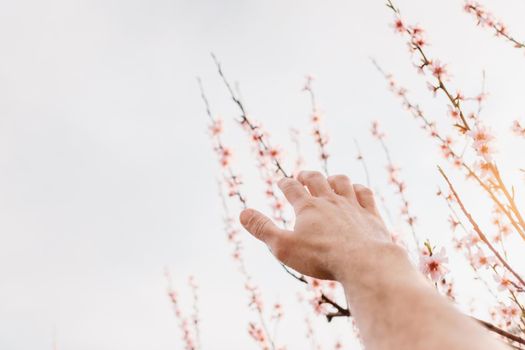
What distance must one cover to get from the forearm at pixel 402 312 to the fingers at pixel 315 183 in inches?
14.2

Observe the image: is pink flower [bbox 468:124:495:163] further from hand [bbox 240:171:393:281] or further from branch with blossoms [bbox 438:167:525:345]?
hand [bbox 240:171:393:281]

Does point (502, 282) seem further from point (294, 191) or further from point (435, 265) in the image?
point (294, 191)

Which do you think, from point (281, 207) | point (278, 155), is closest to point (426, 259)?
point (278, 155)

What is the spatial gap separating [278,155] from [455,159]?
200 centimetres

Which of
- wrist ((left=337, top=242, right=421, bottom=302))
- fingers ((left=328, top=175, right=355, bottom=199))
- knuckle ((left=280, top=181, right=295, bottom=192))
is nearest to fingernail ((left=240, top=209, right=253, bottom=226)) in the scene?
knuckle ((left=280, top=181, right=295, bottom=192))

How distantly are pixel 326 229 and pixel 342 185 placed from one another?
285 mm

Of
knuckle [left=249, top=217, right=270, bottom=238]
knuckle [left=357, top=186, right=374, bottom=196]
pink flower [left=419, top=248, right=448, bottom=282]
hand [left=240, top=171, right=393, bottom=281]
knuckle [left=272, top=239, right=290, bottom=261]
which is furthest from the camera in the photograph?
pink flower [left=419, top=248, right=448, bottom=282]

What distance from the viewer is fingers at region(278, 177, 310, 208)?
1.18 meters

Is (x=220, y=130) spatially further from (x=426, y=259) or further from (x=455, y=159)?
(x=426, y=259)

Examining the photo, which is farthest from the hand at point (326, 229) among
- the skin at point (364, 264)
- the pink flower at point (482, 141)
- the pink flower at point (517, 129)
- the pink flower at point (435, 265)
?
the pink flower at point (517, 129)

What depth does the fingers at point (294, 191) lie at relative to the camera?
1.18 meters

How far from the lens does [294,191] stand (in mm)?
1222

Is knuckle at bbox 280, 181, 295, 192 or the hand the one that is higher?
knuckle at bbox 280, 181, 295, 192

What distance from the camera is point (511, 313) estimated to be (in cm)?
408
